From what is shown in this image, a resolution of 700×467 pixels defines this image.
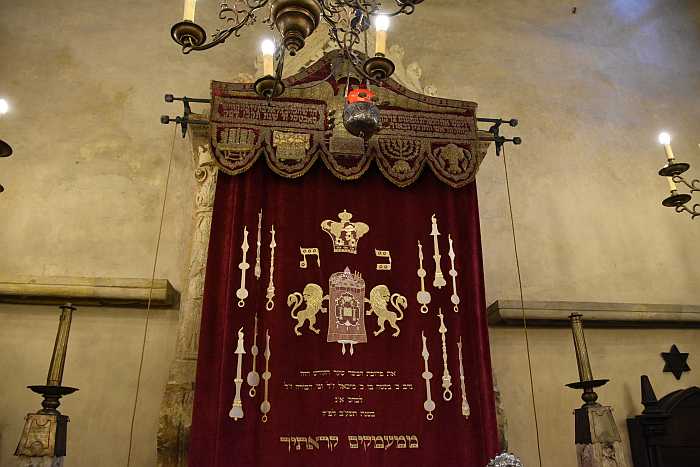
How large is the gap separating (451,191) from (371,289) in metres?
0.95

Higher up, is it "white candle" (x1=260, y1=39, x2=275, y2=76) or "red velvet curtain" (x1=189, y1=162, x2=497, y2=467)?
Result: "white candle" (x1=260, y1=39, x2=275, y2=76)

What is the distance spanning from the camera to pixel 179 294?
173 inches

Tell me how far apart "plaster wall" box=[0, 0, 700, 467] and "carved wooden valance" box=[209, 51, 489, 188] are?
102cm

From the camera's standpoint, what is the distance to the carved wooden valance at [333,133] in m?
3.98

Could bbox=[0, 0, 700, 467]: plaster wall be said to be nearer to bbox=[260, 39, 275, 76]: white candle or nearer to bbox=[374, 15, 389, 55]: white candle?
bbox=[260, 39, 275, 76]: white candle

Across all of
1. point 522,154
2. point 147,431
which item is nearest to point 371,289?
point 147,431

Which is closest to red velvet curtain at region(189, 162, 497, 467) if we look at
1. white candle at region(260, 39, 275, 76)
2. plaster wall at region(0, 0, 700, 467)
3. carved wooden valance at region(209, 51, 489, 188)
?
carved wooden valance at region(209, 51, 489, 188)

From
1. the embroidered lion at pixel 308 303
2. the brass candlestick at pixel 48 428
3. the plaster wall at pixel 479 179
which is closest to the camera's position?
the brass candlestick at pixel 48 428

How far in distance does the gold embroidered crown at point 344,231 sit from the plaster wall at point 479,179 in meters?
1.28

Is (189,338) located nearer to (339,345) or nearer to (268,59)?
(339,345)

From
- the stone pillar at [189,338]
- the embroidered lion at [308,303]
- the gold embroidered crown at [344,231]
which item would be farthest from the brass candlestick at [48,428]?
the gold embroidered crown at [344,231]

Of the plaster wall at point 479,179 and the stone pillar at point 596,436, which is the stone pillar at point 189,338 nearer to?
the plaster wall at point 479,179

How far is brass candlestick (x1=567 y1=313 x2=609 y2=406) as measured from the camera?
11.9 feet

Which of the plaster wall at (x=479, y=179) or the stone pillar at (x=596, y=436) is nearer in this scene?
the stone pillar at (x=596, y=436)
